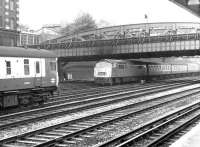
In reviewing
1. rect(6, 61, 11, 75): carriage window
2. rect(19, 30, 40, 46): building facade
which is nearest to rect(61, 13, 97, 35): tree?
rect(19, 30, 40, 46): building facade

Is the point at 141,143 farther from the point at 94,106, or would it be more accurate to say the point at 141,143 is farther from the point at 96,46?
the point at 96,46

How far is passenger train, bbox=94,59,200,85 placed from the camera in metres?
45.1

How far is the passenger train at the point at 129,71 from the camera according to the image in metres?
45.1

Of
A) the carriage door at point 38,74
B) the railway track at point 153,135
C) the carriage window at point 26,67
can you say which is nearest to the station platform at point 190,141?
the railway track at point 153,135

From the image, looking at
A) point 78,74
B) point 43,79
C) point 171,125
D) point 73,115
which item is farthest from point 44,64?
point 78,74

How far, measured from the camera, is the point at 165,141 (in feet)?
39.6

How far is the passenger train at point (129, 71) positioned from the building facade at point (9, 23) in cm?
1809

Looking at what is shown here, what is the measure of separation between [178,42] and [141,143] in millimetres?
40771

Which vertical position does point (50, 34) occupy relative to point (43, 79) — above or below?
above

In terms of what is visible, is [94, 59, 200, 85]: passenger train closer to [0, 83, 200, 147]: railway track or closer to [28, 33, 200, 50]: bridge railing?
[28, 33, 200, 50]: bridge railing

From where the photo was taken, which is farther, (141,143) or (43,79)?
→ (43,79)

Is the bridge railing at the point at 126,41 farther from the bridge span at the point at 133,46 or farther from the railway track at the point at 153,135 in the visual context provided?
the railway track at the point at 153,135

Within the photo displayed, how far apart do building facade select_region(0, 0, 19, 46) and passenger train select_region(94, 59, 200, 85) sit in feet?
59.3

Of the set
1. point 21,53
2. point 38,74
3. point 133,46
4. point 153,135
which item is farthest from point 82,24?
point 153,135
